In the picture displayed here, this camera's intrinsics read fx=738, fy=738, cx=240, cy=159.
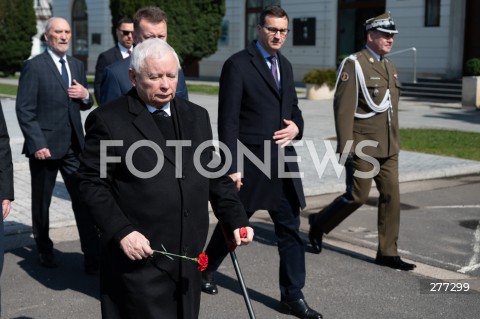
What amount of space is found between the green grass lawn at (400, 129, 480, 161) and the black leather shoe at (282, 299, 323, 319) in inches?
296

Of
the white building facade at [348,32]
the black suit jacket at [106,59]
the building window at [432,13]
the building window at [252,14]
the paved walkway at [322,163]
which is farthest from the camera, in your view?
the building window at [252,14]

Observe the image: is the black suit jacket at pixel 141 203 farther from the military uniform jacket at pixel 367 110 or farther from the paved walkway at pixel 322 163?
the paved walkway at pixel 322 163

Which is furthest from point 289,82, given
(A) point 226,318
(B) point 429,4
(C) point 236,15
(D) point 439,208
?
(C) point 236,15

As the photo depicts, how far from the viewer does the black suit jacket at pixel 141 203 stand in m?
3.25

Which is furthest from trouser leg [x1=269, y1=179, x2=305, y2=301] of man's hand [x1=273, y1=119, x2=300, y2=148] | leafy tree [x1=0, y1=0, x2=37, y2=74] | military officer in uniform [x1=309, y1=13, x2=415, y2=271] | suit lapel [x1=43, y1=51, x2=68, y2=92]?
leafy tree [x1=0, y1=0, x2=37, y2=74]

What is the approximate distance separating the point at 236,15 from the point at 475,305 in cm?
3453

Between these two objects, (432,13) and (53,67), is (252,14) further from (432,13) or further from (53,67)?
(53,67)

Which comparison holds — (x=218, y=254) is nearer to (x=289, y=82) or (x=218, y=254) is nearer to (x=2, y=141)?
(x=289, y=82)

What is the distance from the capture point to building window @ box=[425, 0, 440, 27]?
2858 centimetres

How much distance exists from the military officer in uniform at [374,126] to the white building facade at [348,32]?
22.7 metres

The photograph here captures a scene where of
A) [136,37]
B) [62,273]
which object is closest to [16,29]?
[62,273]

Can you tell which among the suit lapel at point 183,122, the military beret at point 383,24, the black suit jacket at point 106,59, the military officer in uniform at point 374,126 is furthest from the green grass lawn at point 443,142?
the suit lapel at point 183,122

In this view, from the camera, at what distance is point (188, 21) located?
27.9 meters

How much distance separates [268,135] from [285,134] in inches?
4.9
